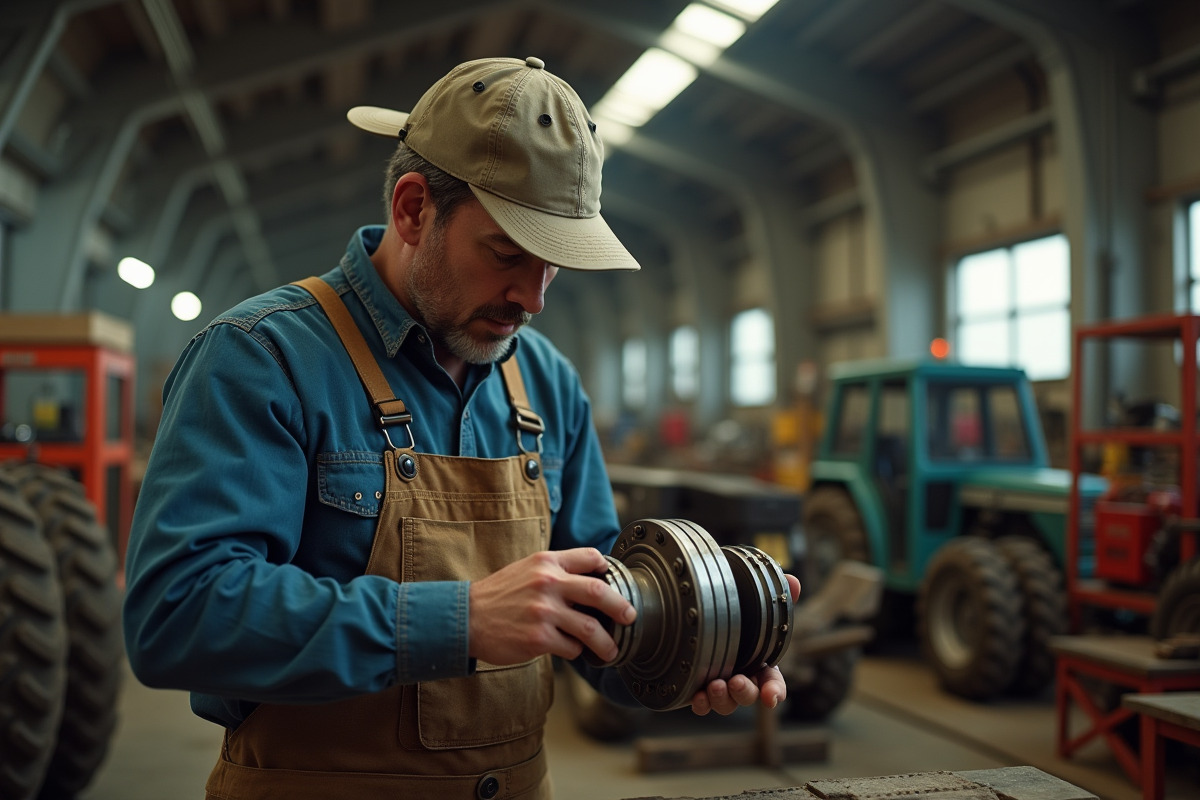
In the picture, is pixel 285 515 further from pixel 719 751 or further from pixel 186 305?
pixel 186 305

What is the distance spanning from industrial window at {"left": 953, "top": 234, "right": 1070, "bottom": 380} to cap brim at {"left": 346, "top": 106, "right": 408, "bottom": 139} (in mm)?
7355

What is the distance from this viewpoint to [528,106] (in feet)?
4.63

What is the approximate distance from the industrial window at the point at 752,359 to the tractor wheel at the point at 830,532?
706cm

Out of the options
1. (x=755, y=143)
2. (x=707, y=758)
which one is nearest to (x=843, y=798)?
(x=707, y=758)

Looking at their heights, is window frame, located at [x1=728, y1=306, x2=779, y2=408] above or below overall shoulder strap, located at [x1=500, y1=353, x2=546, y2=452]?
above

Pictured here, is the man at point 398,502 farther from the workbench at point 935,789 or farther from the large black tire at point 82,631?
the large black tire at point 82,631

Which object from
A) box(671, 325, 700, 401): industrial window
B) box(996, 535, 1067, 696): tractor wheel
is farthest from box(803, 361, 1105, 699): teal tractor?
box(671, 325, 700, 401): industrial window

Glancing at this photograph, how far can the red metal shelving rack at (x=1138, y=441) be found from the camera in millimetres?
4082

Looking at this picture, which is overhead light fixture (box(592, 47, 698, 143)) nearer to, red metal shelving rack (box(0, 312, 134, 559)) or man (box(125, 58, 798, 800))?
red metal shelving rack (box(0, 312, 134, 559))

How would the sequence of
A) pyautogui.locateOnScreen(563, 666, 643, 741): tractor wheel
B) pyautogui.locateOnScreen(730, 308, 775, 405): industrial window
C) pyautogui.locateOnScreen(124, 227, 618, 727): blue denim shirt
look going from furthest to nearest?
pyautogui.locateOnScreen(730, 308, 775, 405): industrial window → pyautogui.locateOnScreen(563, 666, 643, 741): tractor wheel → pyautogui.locateOnScreen(124, 227, 618, 727): blue denim shirt

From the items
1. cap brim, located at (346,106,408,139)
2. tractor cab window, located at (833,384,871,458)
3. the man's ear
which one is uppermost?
cap brim, located at (346,106,408,139)

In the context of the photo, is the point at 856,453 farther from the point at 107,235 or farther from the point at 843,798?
the point at 107,235

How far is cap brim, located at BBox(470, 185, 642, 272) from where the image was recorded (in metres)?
1.40

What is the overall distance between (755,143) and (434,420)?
453 inches
